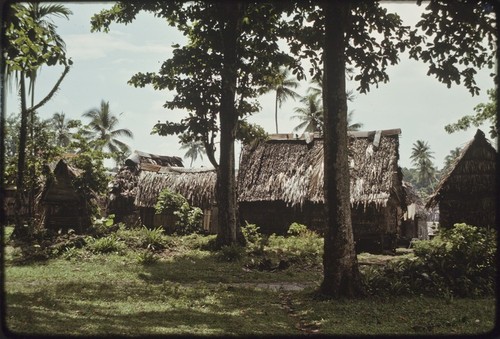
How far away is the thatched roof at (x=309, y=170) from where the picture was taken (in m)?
18.3

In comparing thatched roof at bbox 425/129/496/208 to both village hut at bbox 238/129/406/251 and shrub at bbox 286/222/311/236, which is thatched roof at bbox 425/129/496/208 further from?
shrub at bbox 286/222/311/236

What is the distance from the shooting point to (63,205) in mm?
17672

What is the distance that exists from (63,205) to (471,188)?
1796 centimetres

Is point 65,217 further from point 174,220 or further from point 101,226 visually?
point 174,220

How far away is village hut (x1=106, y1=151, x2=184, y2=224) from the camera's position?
926 inches

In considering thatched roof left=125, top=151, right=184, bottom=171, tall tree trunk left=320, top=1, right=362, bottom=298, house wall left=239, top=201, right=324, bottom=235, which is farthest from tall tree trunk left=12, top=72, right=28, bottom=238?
tall tree trunk left=320, top=1, right=362, bottom=298

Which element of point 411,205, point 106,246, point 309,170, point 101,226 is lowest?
point 106,246

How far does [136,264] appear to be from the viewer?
11625 millimetres

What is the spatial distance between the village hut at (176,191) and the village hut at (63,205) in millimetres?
4616

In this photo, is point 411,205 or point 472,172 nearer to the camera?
point 472,172

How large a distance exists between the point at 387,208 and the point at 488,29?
10796 mm

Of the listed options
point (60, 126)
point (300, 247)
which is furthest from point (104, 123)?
point (300, 247)

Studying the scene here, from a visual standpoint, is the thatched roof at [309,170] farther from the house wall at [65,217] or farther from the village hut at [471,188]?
the house wall at [65,217]

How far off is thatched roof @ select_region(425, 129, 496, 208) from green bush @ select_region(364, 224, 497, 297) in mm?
10644
